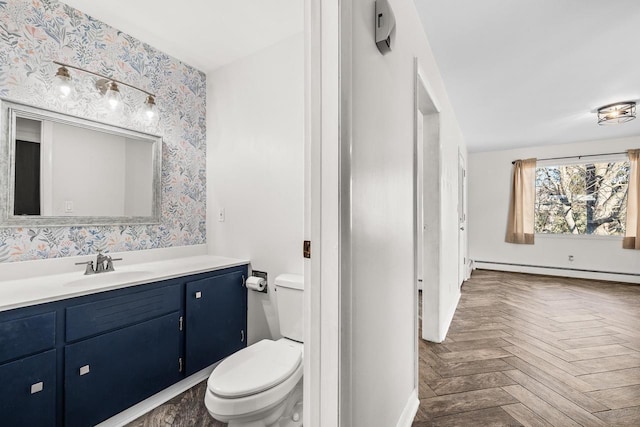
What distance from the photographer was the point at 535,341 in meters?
2.55

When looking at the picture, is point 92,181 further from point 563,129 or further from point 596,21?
point 563,129

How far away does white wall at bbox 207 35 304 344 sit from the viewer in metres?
2.20

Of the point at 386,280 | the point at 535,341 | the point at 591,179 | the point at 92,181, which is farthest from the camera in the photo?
the point at 591,179

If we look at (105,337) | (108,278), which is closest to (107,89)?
(108,278)

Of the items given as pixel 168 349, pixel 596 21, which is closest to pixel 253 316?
pixel 168 349

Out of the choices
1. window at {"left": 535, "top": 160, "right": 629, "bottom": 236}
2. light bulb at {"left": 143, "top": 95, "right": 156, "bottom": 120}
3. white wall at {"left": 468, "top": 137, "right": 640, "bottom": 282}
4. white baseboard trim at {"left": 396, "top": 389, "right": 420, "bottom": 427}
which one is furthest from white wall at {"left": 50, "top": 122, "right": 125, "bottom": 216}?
window at {"left": 535, "top": 160, "right": 629, "bottom": 236}

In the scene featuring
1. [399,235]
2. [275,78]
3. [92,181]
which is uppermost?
[275,78]

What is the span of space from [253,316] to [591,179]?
228 inches

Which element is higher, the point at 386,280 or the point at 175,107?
the point at 175,107

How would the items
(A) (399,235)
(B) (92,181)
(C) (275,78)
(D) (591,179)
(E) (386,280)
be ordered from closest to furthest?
(E) (386,280) → (A) (399,235) → (B) (92,181) → (C) (275,78) → (D) (591,179)

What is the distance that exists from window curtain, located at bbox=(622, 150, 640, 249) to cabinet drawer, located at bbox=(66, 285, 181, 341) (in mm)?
6264

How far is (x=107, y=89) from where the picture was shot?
2.00 meters

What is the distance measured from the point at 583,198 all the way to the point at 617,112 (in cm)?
229

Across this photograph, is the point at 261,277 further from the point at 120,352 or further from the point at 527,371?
the point at 527,371
